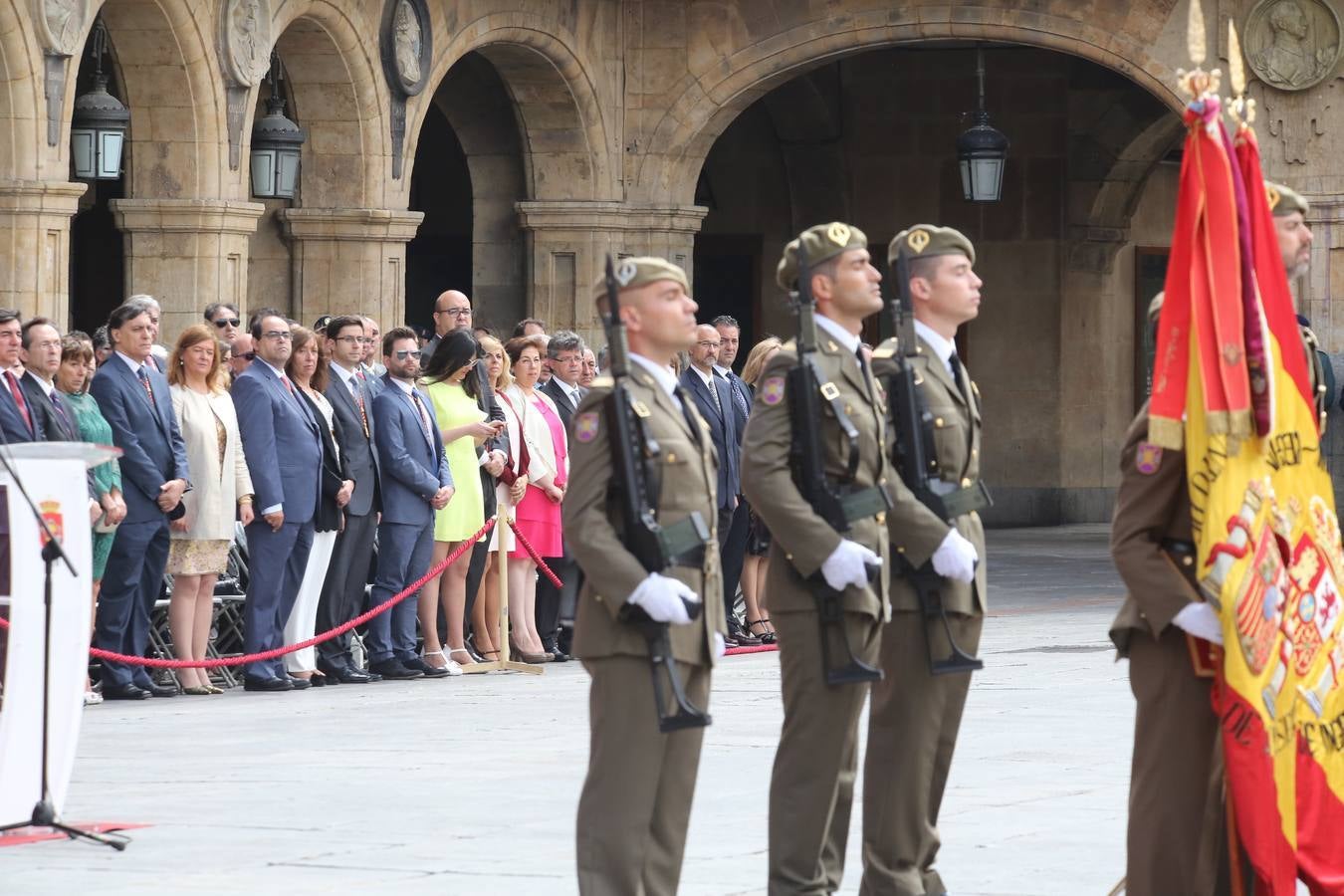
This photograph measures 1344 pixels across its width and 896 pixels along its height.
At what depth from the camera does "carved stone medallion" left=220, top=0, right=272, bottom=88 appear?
16359 mm

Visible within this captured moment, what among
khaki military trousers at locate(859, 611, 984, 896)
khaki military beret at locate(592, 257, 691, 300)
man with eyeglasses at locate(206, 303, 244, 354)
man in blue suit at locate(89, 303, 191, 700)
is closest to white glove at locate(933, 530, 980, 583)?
khaki military trousers at locate(859, 611, 984, 896)

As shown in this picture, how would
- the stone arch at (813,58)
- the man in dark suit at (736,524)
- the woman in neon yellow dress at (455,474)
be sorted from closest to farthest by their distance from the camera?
the woman in neon yellow dress at (455,474) → the man in dark suit at (736,524) → the stone arch at (813,58)

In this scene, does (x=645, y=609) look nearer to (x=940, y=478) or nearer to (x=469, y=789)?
(x=940, y=478)

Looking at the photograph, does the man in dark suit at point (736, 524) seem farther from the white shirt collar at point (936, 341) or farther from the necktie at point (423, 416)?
the white shirt collar at point (936, 341)

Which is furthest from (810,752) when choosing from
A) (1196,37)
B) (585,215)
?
(585,215)

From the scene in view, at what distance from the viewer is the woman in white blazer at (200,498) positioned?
37.9 ft

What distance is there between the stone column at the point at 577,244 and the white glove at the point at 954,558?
45.5 feet

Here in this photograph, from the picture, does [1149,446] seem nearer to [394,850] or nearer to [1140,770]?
[1140,770]

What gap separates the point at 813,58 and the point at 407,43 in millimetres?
3603

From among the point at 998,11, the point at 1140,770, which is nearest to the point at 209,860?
the point at 1140,770

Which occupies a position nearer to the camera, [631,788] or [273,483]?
[631,788]

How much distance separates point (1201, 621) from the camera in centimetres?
567

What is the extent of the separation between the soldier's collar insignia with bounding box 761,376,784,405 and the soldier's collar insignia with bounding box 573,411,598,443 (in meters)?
0.69

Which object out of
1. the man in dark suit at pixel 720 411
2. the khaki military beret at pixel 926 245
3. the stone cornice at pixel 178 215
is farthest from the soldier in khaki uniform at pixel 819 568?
the stone cornice at pixel 178 215
